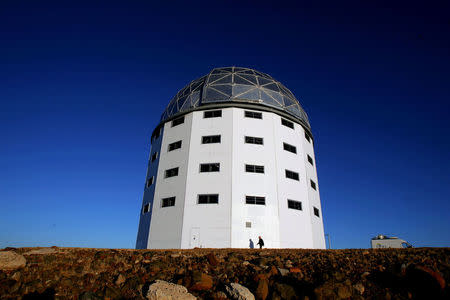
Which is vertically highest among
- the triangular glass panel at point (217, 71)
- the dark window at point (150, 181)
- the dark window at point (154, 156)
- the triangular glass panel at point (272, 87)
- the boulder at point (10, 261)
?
the triangular glass panel at point (217, 71)

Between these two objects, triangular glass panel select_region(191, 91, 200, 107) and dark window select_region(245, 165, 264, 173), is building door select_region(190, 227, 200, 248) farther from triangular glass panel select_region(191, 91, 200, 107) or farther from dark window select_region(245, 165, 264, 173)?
triangular glass panel select_region(191, 91, 200, 107)

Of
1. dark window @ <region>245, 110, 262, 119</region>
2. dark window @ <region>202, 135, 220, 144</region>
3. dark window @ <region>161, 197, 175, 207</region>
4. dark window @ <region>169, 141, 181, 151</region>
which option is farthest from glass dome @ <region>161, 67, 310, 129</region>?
dark window @ <region>161, 197, 175, 207</region>

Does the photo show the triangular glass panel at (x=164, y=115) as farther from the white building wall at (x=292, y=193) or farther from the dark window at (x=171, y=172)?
the white building wall at (x=292, y=193)

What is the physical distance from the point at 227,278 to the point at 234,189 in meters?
12.6

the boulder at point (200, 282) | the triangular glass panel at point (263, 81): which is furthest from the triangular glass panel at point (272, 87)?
the boulder at point (200, 282)

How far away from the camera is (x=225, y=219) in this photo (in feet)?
58.9

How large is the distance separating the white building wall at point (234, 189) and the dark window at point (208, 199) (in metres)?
0.27

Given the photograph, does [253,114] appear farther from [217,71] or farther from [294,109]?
[217,71]

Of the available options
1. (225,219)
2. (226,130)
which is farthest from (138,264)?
(226,130)

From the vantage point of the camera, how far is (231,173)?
1925 centimetres

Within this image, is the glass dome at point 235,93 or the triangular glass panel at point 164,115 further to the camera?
the triangular glass panel at point 164,115

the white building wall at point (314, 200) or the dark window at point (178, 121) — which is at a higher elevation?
the dark window at point (178, 121)

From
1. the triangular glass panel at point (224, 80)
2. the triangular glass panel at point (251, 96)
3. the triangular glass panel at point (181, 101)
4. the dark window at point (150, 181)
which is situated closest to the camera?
the triangular glass panel at point (251, 96)

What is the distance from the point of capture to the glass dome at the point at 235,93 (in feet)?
74.3
